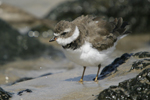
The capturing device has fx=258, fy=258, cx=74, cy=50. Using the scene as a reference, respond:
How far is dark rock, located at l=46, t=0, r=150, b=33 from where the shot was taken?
14047 millimetres

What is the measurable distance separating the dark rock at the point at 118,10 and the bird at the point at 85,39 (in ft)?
26.3

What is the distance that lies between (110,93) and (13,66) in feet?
19.8

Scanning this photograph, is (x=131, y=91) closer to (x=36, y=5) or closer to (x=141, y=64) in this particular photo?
(x=141, y=64)

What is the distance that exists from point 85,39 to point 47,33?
867 cm

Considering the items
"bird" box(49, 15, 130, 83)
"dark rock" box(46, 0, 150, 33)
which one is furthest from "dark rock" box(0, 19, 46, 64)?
"bird" box(49, 15, 130, 83)

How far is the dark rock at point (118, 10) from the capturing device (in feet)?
46.1

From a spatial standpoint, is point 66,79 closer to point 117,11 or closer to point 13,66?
point 13,66

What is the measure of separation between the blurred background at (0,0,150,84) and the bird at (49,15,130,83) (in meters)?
3.37

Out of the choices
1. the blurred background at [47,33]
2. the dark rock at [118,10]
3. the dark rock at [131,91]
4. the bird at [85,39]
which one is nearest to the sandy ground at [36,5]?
the blurred background at [47,33]

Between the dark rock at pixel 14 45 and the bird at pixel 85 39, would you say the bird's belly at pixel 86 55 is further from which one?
the dark rock at pixel 14 45

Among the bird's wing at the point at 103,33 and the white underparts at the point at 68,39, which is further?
the bird's wing at the point at 103,33

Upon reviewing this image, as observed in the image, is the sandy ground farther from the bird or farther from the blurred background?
the bird

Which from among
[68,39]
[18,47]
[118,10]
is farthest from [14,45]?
[118,10]

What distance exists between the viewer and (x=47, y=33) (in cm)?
1424
